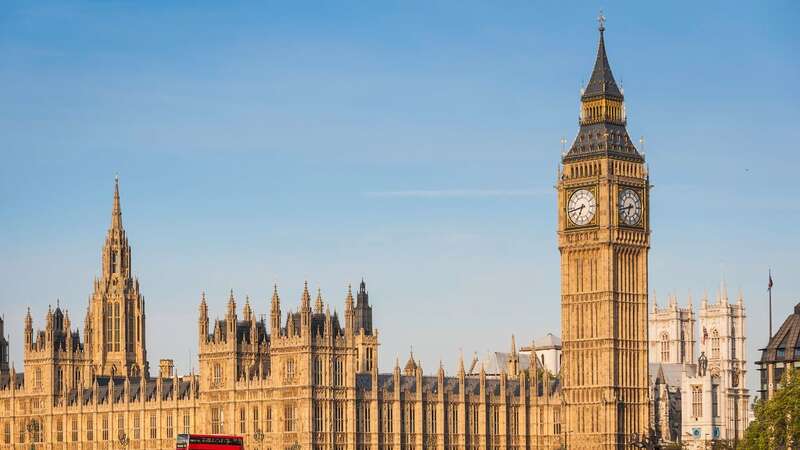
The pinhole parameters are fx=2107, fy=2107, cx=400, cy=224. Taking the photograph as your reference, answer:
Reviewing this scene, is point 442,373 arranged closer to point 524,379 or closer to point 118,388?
point 524,379

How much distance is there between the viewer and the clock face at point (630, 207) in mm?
176000

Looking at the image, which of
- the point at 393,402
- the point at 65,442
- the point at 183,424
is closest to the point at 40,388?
the point at 65,442

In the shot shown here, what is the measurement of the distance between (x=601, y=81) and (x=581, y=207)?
1108 cm

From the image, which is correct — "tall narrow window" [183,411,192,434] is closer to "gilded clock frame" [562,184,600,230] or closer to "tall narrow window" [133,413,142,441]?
"tall narrow window" [133,413,142,441]

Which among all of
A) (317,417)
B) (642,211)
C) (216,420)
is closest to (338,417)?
(317,417)

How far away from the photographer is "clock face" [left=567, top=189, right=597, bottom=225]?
6939 inches

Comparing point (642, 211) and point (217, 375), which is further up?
point (642, 211)

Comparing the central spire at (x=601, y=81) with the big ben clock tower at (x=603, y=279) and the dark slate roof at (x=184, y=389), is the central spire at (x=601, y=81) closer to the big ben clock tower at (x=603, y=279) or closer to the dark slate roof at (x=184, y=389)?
the big ben clock tower at (x=603, y=279)

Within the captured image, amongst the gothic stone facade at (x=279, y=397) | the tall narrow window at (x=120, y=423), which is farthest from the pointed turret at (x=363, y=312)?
the tall narrow window at (x=120, y=423)

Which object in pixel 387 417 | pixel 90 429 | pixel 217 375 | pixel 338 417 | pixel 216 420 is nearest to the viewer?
pixel 338 417

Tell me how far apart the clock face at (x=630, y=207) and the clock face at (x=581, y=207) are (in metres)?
2.29

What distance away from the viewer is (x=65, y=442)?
19150 cm

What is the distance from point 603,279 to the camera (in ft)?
574

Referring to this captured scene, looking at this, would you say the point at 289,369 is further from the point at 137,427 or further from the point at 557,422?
the point at 557,422
